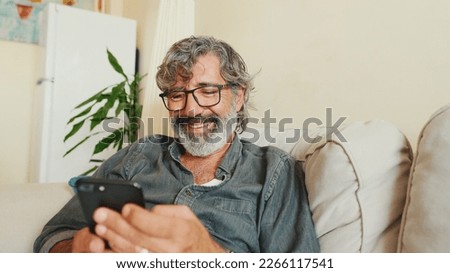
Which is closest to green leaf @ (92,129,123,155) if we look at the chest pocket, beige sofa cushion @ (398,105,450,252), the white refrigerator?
the white refrigerator

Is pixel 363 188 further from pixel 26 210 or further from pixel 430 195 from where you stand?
pixel 26 210

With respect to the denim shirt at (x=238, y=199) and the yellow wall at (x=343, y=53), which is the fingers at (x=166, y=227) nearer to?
the denim shirt at (x=238, y=199)

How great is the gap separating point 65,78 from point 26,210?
1372 millimetres

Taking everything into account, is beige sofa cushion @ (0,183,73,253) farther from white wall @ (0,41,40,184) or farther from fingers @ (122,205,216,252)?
white wall @ (0,41,40,184)

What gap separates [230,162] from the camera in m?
0.98

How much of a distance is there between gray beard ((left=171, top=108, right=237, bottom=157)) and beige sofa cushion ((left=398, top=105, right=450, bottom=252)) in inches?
20.5

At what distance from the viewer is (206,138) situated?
3.38 ft

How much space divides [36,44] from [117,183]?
89.2 inches

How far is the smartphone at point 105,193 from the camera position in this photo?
534 mm

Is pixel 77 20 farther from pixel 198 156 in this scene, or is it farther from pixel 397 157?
pixel 397 157

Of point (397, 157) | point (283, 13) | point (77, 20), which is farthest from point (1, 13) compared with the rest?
point (397, 157)

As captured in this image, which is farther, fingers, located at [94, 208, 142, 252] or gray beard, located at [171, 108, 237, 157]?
gray beard, located at [171, 108, 237, 157]

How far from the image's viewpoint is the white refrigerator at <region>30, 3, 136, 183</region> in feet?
6.97

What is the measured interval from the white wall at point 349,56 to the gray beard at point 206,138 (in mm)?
360
